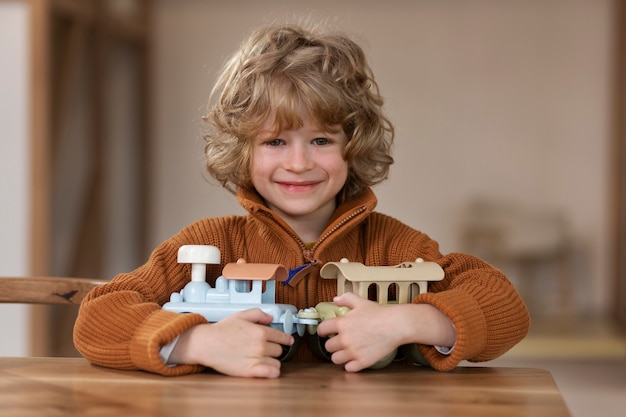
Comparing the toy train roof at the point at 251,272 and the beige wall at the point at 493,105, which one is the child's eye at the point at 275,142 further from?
the beige wall at the point at 493,105

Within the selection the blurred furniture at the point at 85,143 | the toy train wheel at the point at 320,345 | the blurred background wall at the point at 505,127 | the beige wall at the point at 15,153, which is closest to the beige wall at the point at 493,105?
the blurred background wall at the point at 505,127

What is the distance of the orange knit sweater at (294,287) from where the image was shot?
1107 millimetres

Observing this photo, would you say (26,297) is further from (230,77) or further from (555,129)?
(555,129)

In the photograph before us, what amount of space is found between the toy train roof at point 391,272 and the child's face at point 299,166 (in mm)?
163

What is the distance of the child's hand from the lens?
109 cm

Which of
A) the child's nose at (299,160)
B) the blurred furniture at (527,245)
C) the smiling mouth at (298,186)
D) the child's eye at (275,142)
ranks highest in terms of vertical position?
the child's eye at (275,142)

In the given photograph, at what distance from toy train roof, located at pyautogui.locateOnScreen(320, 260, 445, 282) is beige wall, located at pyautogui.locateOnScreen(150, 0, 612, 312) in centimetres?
438

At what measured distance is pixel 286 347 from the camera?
3.90ft

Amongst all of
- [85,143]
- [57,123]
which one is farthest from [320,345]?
[85,143]

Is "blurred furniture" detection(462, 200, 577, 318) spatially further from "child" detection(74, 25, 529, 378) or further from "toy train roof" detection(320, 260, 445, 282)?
"toy train roof" detection(320, 260, 445, 282)

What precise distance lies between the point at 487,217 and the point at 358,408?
4.86 metres

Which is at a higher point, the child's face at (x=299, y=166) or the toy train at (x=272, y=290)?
the child's face at (x=299, y=166)

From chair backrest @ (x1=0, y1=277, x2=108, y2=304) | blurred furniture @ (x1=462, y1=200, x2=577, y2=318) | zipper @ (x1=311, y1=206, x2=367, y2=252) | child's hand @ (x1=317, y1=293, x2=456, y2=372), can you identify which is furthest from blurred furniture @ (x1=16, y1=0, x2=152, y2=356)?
child's hand @ (x1=317, y1=293, x2=456, y2=372)

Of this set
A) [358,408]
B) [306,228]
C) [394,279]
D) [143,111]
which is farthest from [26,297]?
[143,111]
